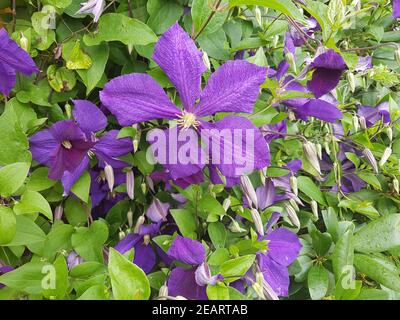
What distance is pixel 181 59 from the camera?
653mm

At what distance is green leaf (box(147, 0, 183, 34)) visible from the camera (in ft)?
2.47

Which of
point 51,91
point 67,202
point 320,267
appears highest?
point 51,91

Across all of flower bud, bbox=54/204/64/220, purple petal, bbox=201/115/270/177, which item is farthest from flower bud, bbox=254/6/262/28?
flower bud, bbox=54/204/64/220

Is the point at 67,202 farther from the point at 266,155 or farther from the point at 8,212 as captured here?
the point at 266,155

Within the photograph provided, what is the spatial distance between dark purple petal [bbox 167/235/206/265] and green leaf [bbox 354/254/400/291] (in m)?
0.31

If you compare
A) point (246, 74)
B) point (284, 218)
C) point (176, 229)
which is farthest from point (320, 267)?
point (246, 74)

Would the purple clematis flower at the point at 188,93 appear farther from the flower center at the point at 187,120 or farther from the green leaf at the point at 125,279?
the green leaf at the point at 125,279

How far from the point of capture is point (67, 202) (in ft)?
2.59

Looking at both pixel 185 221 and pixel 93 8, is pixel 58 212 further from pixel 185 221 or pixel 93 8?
pixel 93 8

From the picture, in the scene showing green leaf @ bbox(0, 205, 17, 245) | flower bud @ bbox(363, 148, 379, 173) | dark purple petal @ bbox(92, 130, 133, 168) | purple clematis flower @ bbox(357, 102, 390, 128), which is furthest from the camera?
purple clematis flower @ bbox(357, 102, 390, 128)

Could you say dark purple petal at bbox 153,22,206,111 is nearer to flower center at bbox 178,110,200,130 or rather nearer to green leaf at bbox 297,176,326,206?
flower center at bbox 178,110,200,130

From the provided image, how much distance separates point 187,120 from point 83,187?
197 millimetres

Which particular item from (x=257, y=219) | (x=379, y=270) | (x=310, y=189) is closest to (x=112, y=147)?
(x=257, y=219)
